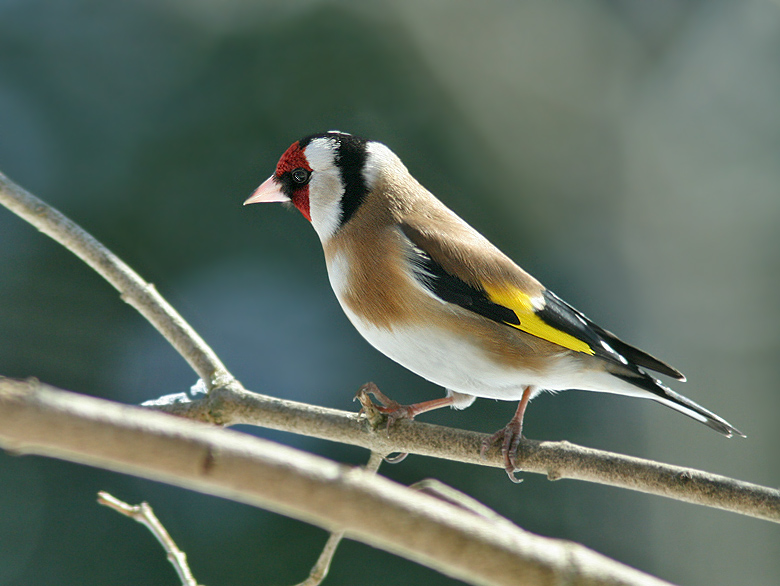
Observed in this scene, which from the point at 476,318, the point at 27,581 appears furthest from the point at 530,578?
the point at 27,581

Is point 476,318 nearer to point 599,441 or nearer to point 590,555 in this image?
point 590,555

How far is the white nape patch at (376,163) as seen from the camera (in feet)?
5.89

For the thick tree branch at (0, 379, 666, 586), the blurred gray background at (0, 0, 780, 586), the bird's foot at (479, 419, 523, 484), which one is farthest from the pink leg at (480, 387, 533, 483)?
the blurred gray background at (0, 0, 780, 586)

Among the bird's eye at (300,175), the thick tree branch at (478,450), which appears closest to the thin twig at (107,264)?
the thick tree branch at (478,450)

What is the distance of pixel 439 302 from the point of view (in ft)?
5.17

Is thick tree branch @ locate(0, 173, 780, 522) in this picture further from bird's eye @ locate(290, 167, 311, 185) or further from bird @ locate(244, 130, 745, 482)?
bird's eye @ locate(290, 167, 311, 185)

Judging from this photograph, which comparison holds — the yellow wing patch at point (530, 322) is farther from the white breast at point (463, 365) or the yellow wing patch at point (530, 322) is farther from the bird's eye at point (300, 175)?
the bird's eye at point (300, 175)

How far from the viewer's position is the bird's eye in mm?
1797

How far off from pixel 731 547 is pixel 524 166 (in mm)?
1919

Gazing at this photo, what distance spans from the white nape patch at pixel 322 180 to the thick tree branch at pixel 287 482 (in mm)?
1230

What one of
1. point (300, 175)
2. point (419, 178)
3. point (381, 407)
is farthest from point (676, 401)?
point (419, 178)

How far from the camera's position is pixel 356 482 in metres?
0.59

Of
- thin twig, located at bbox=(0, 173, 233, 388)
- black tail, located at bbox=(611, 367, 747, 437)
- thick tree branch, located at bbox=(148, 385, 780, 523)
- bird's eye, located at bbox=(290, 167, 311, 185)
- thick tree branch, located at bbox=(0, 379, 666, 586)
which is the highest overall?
bird's eye, located at bbox=(290, 167, 311, 185)

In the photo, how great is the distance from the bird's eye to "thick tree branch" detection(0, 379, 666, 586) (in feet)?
4.18
